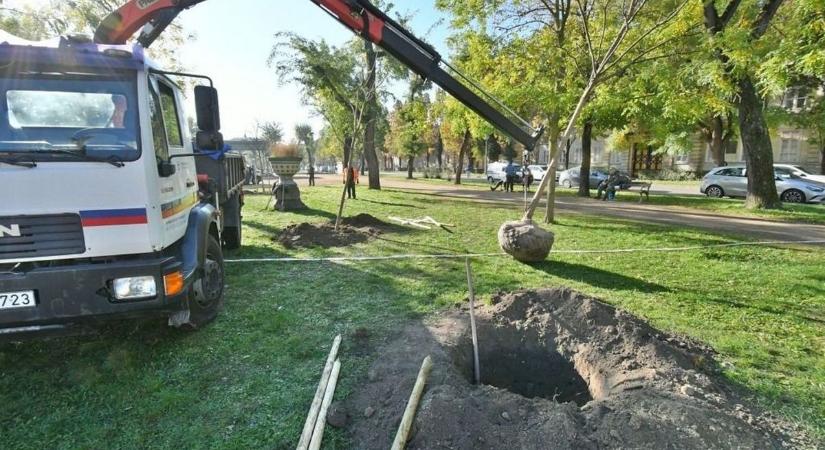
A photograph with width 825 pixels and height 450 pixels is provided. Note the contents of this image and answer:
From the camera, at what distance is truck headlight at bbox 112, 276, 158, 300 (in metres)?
3.33

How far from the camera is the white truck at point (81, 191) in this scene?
3168mm

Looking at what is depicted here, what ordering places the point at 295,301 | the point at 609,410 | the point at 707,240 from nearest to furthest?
the point at 609,410
the point at 295,301
the point at 707,240

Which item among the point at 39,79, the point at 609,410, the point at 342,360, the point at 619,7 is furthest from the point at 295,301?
the point at 619,7

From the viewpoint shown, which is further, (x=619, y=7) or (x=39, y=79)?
(x=619, y=7)

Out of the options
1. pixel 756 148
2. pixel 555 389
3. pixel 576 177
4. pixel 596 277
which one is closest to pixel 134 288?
pixel 555 389

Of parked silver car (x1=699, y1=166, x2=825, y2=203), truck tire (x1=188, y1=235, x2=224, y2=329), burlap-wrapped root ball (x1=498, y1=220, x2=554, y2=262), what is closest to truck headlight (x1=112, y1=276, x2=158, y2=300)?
truck tire (x1=188, y1=235, x2=224, y2=329)

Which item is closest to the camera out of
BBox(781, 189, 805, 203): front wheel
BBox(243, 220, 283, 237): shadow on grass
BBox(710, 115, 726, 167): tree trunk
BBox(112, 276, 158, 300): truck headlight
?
BBox(112, 276, 158, 300): truck headlight

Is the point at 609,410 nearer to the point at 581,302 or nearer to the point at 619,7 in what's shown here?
the point at 581,302

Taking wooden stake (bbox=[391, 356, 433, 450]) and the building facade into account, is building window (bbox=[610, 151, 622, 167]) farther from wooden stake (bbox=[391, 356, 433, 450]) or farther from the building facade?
wooden stake (bbox=[391, 356, 433, 450])

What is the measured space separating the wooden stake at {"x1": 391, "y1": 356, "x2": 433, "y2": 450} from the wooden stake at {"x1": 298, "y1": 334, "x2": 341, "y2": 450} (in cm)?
57

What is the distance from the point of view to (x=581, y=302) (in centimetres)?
478

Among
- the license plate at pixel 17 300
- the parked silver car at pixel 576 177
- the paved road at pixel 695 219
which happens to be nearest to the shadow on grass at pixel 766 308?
the paved road at pixel 695 219

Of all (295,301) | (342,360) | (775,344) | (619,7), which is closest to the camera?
(342,360)

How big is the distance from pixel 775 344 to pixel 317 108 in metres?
22.5
